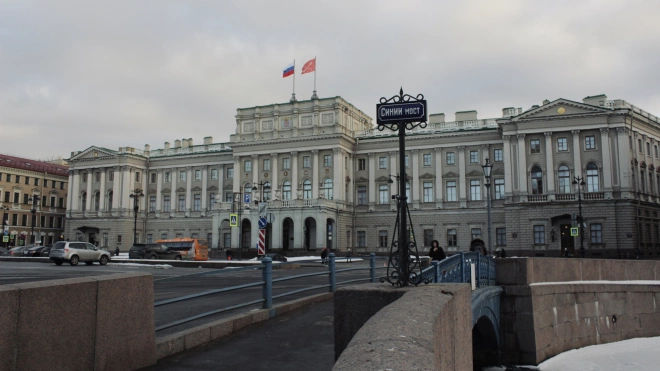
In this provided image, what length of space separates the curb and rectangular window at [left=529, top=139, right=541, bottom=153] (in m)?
50.5

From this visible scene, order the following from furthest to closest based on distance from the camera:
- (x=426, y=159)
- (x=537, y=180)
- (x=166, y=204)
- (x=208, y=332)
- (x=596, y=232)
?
1. (x=166, y=204)
2. (x=426, y=159)
3. (x=537, y=180)
4. (x=596, y=232)
5. (x=208, y=332)

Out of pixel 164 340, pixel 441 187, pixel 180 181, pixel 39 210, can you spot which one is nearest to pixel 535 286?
pixel 164 340

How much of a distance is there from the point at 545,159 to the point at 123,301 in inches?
2216

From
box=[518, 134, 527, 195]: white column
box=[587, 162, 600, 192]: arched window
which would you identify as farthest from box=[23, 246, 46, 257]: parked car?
box=[587, 162, 600, 192]: arched window

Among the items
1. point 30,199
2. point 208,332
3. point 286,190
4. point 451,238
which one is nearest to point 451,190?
point 451,238

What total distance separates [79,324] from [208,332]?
3.25m

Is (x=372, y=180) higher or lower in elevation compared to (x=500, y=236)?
higher

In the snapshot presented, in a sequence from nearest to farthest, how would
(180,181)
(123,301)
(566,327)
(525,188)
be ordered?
(123,301) < (566,327) < (525,188) < (180,181)

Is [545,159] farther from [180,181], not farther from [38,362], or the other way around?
[38,362]

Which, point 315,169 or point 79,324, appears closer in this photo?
point 79,324

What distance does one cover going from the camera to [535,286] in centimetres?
1714

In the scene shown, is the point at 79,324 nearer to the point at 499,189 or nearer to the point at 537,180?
the point at 537,180

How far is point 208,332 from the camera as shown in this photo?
8.91 m

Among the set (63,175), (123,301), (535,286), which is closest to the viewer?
(123,301)
